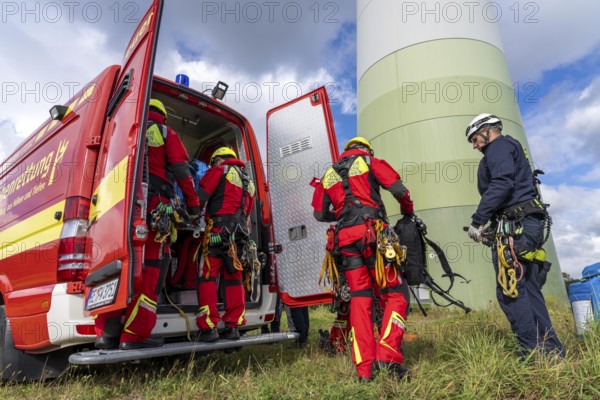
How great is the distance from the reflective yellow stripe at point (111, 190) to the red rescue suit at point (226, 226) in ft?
3.61

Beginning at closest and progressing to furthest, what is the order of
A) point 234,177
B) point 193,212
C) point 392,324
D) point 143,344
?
1. point 143,344
2. point 392,324
3. point 193,212
4. point 234,177

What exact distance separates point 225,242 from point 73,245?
129cm

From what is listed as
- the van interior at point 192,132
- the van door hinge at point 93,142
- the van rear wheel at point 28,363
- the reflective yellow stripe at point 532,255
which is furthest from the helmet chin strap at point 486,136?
the van rear wheel at point 28,363

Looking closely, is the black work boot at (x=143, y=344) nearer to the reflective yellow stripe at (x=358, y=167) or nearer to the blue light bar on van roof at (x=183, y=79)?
the reflective yellow stripe at (x=358, y=167)

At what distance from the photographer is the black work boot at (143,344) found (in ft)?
9.30

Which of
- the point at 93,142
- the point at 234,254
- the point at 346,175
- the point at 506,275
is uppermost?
the point at 93,142

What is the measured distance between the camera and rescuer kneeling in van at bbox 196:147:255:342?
3.75 meters

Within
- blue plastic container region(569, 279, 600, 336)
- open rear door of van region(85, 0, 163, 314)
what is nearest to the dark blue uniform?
blue plastic container region(569, 279, 600, 336)

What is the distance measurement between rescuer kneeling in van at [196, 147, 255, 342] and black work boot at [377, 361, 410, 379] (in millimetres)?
1353

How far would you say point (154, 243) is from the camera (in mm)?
3221

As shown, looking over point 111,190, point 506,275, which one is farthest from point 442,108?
point 111,190

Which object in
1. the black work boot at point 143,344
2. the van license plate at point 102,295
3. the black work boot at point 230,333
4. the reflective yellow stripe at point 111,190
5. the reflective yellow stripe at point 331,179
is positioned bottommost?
the black work boot at point 230,333

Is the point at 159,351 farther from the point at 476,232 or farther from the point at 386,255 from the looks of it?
the point at 476,232

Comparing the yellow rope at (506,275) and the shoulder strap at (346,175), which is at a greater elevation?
the shoulder strap at (346,175)
